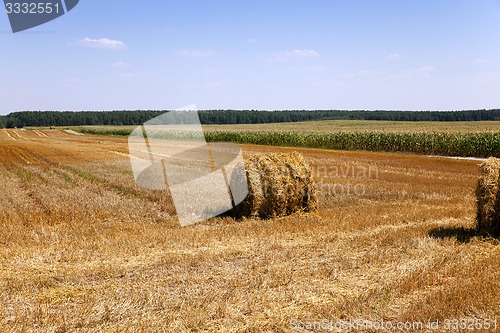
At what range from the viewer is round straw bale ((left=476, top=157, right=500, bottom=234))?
8.80 m

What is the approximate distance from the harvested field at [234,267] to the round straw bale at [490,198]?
1.06ft

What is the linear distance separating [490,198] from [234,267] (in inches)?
205

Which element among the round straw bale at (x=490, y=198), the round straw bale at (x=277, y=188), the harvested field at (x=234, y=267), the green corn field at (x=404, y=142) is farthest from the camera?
the green corn field at (x=404, y=142)

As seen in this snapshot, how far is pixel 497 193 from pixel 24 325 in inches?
322

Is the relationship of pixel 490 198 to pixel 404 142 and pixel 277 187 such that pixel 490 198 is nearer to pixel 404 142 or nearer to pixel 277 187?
pixel 277 187

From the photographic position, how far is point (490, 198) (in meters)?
8.80

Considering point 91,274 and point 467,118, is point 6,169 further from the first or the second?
point 467,118

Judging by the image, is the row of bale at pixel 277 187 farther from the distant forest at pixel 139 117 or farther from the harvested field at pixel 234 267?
the distant forest at pixel 139 117

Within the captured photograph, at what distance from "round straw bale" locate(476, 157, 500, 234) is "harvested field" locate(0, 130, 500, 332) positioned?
32cm

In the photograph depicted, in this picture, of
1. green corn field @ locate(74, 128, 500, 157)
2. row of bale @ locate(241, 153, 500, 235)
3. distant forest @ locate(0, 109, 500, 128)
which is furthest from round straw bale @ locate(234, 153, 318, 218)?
distant forest @ locate(0, 109, 500, 128)

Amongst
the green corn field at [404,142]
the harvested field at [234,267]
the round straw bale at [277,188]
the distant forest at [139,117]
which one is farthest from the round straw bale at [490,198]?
the distant forest at [139,117]

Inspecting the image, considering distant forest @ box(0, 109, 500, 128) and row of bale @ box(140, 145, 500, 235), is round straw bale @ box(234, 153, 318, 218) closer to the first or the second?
row of bale @ box(140, 145, 500, 235)

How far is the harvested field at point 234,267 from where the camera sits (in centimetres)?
520

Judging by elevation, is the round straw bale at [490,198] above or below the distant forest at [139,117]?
below
